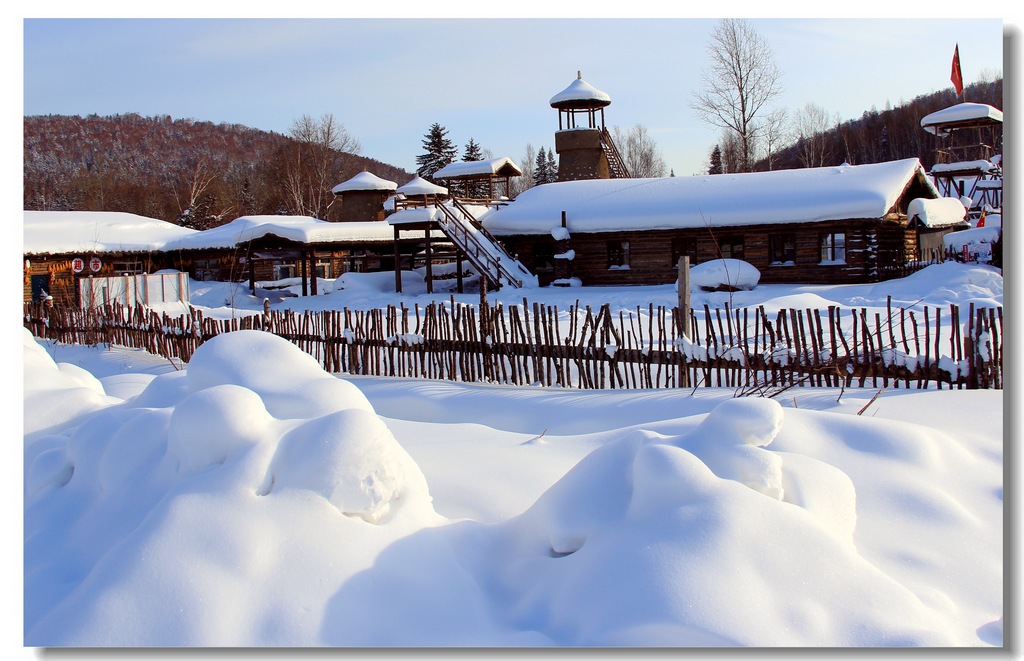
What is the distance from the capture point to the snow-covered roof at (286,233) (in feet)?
88.2

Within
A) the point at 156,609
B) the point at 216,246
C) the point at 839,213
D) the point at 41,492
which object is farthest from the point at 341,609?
the point at 216,246

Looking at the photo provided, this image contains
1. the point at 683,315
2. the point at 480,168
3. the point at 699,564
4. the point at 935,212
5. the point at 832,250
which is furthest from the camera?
the point at 480,168

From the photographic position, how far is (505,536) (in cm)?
378

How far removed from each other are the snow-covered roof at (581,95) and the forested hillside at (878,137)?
23.2 feet

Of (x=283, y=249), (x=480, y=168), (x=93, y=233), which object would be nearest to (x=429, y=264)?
(x=283, y=249)

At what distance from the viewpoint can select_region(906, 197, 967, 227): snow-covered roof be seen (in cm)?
2371

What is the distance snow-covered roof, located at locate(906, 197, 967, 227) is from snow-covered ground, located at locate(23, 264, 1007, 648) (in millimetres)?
21472

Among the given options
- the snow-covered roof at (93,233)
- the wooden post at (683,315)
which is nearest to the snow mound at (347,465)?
the wooden post at (683,315)

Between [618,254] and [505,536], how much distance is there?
892 inches

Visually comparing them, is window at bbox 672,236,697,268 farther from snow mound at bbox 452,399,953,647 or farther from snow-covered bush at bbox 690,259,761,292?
snow mound at bbox 452,399,953,647

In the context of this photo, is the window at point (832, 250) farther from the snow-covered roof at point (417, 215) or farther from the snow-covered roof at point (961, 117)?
the snow-covered roof at point (417, 215)

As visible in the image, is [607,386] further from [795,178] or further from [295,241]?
[295,241]

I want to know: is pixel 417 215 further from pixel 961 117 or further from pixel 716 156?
pixel 961 117

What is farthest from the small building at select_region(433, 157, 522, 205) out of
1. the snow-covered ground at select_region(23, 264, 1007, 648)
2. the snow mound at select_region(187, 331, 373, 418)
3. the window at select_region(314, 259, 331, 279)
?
the snow-covered ground at select_region(23, 264, 1007, 648)
